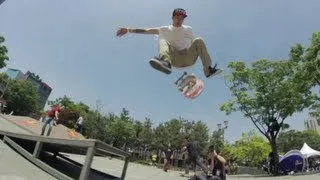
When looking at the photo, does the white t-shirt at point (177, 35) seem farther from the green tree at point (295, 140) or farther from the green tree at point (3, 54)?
the green tree at point (295, 140)

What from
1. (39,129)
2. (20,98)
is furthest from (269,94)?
(20,98)

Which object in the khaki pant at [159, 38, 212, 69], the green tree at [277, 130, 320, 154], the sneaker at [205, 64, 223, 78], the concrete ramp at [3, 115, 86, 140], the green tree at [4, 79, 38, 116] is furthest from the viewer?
the green tree at [277, 130, 320, 154]

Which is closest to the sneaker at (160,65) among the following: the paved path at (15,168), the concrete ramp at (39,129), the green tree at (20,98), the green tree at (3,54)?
the paved path at (15,168)

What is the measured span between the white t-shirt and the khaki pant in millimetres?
83

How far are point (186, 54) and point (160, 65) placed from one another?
80 cm

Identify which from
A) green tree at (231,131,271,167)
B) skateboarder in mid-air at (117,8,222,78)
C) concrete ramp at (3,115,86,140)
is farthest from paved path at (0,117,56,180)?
green tree at (231,131,271,167)

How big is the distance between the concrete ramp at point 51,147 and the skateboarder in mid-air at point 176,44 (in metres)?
3.54

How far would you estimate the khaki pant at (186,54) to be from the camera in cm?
741

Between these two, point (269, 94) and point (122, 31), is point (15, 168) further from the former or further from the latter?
point (269, 94)

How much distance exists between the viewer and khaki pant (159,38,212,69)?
7.41 meters

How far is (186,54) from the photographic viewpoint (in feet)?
25.1

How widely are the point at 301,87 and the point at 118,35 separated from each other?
23.2 meters

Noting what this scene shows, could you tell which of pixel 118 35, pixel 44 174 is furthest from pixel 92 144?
pixel 118 35

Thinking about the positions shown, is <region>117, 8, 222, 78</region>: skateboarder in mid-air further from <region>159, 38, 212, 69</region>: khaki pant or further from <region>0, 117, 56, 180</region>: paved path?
<region>0, 117, 56, 180</region>: paved path
